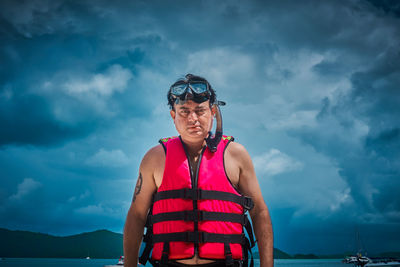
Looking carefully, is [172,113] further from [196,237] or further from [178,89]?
[196,237]

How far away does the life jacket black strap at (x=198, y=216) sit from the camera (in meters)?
3.65

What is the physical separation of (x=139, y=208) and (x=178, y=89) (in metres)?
1.50

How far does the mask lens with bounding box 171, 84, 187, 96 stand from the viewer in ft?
13.5

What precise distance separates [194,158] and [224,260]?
1.21 meters

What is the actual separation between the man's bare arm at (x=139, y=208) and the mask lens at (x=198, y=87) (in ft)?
2.83

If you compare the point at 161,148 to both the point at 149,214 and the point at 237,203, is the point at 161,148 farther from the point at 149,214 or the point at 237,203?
the point at 237,203

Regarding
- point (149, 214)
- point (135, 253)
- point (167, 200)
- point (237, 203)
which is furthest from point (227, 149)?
point (135, 253)

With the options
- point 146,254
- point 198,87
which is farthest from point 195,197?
point 198,87

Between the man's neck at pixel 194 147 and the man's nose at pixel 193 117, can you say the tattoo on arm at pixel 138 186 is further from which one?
the man's nose at pixel 193 117

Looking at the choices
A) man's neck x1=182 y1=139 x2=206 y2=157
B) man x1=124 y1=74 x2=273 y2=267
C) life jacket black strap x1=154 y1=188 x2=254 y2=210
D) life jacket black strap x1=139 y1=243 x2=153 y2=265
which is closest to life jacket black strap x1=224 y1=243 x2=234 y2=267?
man x1=124 y1=74 x2=273 y2=267

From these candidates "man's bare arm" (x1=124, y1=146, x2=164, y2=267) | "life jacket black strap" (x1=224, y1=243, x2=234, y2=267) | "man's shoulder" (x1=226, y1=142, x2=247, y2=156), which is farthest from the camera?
"man's shoulder" (x1=226, y1=142, x2=247, y2=156)

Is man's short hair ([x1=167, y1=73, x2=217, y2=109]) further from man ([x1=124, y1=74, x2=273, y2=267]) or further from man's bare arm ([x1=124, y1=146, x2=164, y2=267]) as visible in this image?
man's bare arm ([x1=124, y1=146, x2=164, y2=267])

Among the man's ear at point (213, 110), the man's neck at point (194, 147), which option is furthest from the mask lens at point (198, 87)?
the man's neck at point (194, 147)

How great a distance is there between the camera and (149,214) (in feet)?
13.5
